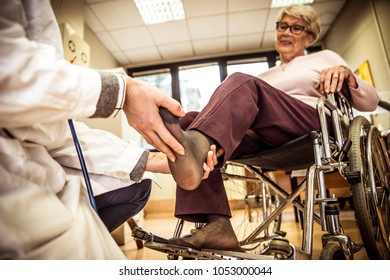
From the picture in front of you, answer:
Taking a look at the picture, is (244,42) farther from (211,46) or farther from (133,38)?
(133,38)

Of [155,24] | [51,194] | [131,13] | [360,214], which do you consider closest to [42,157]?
[51,194]

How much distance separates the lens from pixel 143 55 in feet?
5.74

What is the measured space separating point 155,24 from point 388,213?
168 cm

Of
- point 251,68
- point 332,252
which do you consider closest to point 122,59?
point 251,68

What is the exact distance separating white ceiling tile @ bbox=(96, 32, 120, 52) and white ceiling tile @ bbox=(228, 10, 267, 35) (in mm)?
759

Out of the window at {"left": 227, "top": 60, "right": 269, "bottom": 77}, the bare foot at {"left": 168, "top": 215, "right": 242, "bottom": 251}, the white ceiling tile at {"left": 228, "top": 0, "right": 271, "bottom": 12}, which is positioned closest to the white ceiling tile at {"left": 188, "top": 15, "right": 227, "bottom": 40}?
the window at {"left": 227, "top": 60, "right": 269, "bottom": 77}

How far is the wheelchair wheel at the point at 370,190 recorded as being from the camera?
0.63 m

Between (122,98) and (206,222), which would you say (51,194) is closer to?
(122,98)

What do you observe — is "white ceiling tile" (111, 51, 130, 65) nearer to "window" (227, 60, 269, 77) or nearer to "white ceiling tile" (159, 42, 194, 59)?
"white ceiling tile" (159, 42, 194, 59)

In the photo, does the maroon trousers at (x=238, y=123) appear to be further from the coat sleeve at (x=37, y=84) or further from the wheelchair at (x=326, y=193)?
the coat sleeve at (x=37, y=84)

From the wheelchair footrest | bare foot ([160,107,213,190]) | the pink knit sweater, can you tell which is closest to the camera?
bare foot ([160,107,213,190])

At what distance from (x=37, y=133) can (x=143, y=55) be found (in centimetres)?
151

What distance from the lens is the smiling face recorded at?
1150 mm
